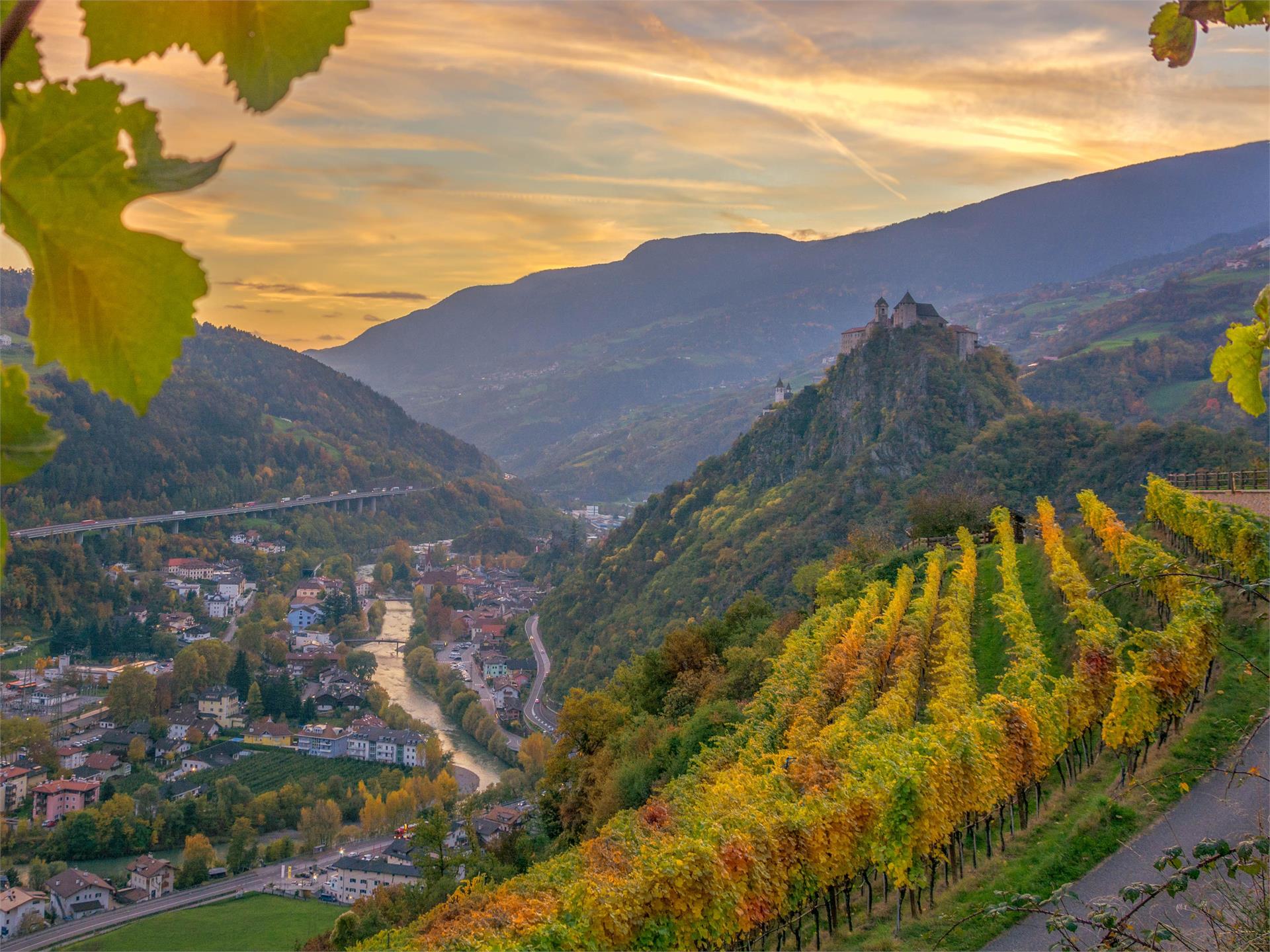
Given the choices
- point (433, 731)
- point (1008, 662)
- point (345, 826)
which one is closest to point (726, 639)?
point (1008, 662)

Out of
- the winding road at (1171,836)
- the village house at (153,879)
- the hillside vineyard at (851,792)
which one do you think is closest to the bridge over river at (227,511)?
the village house at (153,879)

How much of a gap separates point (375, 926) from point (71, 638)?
4391 cm

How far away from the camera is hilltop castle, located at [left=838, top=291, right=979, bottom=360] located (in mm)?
47438

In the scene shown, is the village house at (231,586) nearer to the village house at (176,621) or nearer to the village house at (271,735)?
the village house at (176,621)

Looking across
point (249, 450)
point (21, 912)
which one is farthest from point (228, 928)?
point (249, 450)

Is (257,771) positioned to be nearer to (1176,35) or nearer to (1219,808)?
(1219,808)

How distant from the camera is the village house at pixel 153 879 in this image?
98.7ft

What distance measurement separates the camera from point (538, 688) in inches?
1809

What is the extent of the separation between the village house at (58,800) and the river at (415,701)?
13.4 metres

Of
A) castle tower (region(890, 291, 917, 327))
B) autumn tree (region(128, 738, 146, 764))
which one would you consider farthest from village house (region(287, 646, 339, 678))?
castle tower (region(890, 291, 917, 327))

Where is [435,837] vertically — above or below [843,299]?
below

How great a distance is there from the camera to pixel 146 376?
417 millimetres

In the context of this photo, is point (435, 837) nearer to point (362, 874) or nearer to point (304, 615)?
point (362, 874)

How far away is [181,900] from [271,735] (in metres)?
14.4
